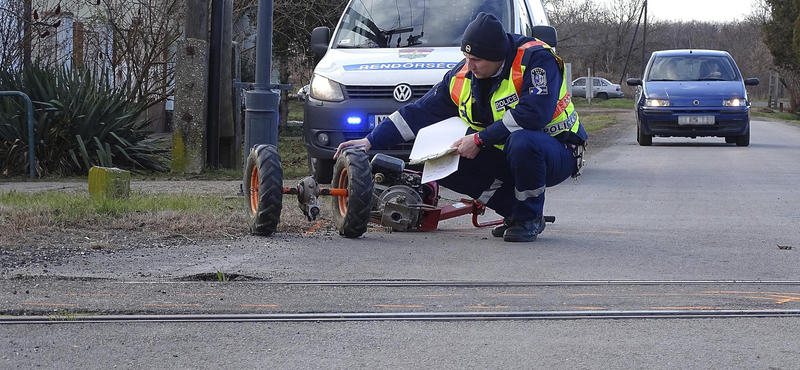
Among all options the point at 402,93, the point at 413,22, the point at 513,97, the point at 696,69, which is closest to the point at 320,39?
the point at 413,22

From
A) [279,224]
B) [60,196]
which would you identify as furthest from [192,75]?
[279,224]

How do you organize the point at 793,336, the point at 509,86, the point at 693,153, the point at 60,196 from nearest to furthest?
the point at 793,336, the point at 509,86, the point at 60,196, the point at 693,153

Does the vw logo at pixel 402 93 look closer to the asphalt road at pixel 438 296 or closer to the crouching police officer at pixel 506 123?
the asphalt road at pixel 438 296

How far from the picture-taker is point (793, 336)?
3.76 metres

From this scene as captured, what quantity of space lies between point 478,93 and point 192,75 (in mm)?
5186

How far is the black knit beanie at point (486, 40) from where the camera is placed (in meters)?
5.95

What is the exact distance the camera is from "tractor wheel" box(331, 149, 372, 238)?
588 centimetres

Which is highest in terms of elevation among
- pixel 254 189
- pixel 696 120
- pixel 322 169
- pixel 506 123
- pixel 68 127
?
pixel 506 123

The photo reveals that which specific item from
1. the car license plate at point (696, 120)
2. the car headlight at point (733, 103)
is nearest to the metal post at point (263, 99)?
the car license plate at point (696, 120)

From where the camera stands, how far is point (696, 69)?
17094 mm

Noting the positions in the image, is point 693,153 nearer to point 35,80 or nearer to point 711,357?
point 35,80

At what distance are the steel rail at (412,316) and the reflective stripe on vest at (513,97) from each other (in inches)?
87.6

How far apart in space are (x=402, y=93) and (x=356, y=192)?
11.4ft

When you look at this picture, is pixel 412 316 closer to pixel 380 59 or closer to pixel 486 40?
pixel 486 40
